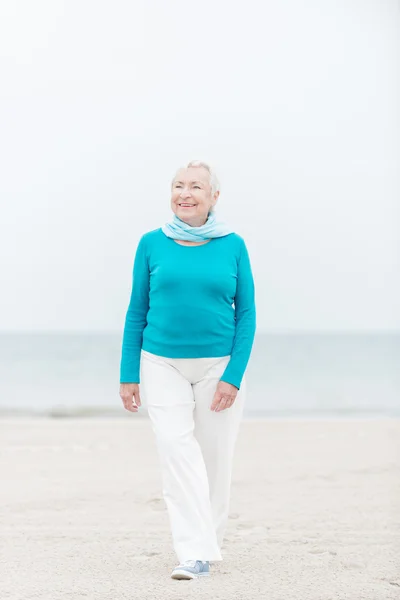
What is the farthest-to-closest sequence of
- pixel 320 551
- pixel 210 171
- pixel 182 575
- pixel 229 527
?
pixel 229 527 → pixel 320 551 → pixel 210 171 → pixel 182 575

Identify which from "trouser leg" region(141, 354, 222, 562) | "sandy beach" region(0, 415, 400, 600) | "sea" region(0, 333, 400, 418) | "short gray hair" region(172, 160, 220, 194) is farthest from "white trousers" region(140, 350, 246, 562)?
"sea" region(0, 333, 400, 418)

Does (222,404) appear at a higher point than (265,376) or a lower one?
higher

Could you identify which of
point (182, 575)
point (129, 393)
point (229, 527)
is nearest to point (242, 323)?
point (129, 393)

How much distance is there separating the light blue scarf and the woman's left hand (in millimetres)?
516

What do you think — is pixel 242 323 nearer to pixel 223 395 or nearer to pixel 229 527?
pixel 223 395

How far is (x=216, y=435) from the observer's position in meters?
3.29

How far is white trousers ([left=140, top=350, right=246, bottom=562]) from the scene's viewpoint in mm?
3172

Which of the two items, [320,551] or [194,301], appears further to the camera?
[320,551]

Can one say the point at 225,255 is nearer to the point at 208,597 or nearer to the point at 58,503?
the point at 208,597

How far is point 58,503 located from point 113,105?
1639 cm

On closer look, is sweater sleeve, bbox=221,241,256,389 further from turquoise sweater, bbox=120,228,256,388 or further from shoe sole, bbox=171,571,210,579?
shoe sole, bbox=171,571,210,579

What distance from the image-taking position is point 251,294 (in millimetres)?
3312

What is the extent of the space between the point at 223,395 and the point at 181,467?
0.94 feet

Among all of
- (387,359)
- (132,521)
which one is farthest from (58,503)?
(387,359)
